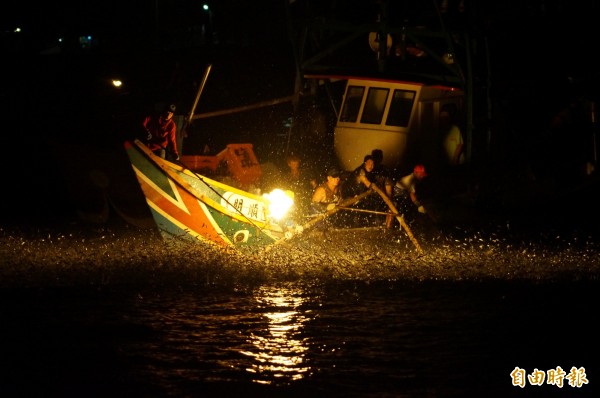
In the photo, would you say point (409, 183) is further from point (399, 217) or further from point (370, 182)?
point (399, 217)

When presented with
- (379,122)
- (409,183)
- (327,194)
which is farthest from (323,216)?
(379,122)

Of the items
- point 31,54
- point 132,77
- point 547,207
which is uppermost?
point 31,54

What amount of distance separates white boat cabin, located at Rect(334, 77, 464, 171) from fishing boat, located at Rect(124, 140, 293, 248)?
156 inches

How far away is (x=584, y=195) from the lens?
18.2 m

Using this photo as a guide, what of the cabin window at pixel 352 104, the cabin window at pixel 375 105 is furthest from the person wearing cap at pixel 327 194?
the cabin window at pixel 352 104

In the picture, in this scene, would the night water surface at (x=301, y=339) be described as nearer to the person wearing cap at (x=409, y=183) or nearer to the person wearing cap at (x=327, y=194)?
the person wearing cap at (x=327, y=194)

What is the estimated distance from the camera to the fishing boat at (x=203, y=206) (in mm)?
13984

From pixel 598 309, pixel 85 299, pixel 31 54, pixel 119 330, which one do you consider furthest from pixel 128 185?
pixel 31 54

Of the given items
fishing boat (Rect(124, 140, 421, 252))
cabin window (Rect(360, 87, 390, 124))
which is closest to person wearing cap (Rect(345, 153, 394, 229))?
fishing boat (Rect(124, 140, 421, 252))

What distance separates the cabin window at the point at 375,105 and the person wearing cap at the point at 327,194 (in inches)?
120

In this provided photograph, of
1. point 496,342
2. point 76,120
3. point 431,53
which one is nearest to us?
point 496,342

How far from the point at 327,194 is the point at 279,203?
1110 mm

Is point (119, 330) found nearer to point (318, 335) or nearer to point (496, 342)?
point (318, 335)

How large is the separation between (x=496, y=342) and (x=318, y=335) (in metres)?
1.90
